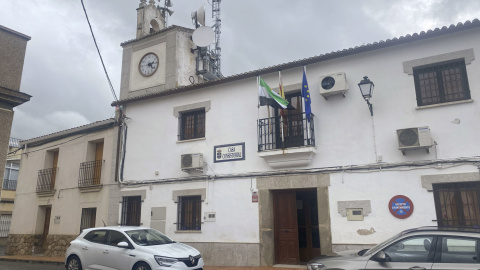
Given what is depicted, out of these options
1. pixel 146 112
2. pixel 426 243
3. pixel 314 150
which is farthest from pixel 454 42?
pixel 146 112

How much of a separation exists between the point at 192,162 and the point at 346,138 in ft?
16.1

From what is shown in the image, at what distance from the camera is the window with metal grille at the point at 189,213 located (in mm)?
11969

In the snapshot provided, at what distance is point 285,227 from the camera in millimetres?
10969

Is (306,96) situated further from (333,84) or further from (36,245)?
(36,245)

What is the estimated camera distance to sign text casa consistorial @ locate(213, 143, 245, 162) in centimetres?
1156

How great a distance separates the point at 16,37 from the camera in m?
8.88

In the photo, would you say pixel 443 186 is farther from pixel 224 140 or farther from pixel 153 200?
pixel 153 200

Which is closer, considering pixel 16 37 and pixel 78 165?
pixel 16 37

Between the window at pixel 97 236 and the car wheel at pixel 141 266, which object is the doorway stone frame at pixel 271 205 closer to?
the car wheel at pixel 141 266

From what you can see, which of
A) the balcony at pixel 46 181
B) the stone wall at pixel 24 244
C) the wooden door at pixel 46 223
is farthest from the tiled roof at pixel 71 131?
the stone wall at pixel 24 244

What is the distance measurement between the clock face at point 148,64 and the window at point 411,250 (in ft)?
39.6

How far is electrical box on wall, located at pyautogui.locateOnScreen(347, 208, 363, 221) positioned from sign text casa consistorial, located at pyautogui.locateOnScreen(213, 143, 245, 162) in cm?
357

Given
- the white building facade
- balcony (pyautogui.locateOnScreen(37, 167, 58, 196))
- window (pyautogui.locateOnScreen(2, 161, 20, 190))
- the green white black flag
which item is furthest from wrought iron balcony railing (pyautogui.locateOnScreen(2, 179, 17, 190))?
the green white black flag

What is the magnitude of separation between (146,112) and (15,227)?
8.90 meters
